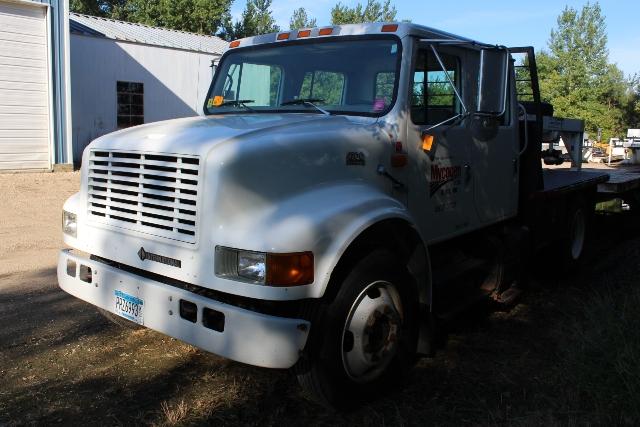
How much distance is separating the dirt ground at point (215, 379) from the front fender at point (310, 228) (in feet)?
3.18

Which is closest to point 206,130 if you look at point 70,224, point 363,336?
point 70,224

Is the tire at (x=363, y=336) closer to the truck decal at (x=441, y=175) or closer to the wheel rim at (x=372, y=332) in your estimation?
the wheel rim at (x=372, y=332)

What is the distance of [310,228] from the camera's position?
3049mm

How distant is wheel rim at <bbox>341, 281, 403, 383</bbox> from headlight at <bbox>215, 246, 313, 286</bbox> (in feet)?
1.58

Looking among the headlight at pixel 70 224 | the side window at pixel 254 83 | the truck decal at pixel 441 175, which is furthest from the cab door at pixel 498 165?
the headlight at pixel 70 224

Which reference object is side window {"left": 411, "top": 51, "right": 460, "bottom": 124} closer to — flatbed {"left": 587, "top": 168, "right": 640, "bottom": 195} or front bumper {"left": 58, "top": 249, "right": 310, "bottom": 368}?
front bumper {"left": 58, "top": 249, "right": 310, "bottom": 368}

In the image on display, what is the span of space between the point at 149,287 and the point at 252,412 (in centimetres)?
94

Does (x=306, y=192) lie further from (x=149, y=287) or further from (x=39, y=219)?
(x=39, y=219)

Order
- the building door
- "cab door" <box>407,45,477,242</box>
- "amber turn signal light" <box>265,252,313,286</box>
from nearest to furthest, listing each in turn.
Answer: "amber turn signal light" <box>265,252,313,286</box> < "cab door" <box>407,45,477,242</box> < the building door

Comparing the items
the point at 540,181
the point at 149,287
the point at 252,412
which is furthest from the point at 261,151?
the point at 540,181

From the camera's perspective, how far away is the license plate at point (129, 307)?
11.4 ft

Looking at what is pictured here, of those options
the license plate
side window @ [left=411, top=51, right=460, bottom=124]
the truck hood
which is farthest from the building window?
the license plate

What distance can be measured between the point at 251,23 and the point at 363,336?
4241 cm

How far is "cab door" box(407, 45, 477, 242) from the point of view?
13.5ft
